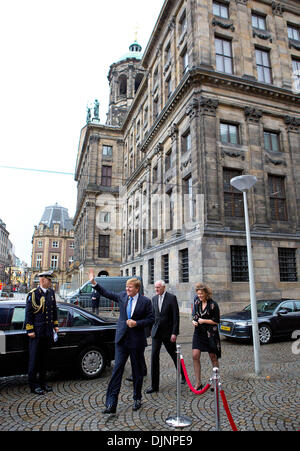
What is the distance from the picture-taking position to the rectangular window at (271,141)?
21.7m

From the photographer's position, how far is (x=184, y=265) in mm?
20312

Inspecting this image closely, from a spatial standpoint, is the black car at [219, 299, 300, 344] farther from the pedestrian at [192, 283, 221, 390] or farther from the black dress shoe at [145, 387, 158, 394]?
the black dress shoe at [145, 387, 158, 394]

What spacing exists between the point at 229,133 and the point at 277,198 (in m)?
5.76

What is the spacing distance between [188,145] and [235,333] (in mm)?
15000

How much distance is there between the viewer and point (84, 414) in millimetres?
4457

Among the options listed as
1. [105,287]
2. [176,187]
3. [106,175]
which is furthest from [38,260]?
[176,187]

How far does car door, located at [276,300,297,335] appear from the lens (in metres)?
10.5

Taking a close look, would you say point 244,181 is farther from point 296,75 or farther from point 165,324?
point 296,75

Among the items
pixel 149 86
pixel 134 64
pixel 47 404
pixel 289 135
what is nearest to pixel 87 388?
pixel 47 404

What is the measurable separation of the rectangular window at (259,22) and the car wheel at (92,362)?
27.0m

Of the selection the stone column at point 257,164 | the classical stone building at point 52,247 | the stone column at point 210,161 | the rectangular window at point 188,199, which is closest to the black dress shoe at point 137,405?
Result: the stone column at point 210,161

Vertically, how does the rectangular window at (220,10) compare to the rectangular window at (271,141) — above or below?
above

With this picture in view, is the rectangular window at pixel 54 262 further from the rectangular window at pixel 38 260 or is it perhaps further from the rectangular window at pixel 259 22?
the rectangular window at pixel 259 22

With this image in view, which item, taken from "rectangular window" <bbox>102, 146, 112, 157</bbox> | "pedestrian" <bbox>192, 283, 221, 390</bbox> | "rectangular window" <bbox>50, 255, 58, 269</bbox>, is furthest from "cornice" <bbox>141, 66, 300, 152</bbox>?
"rectangular window" <bbox>50, 255, 58, 269</bbox>
